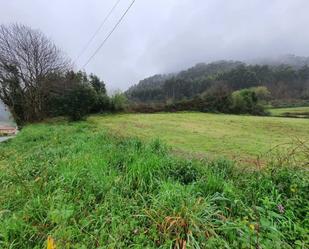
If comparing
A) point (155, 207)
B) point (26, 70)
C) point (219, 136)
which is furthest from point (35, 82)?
point (155, 207)

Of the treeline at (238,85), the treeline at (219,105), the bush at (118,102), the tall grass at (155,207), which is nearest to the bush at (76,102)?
the bush at (118,102)

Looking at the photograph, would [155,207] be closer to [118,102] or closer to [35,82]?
[35,82]

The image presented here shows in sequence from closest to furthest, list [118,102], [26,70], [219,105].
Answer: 1. [26,70]
2. [118,102]
3. [219,105]

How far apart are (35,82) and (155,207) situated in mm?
20646

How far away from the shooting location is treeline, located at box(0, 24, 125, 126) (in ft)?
64.0

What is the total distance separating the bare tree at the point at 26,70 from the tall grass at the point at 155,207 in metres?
18.3

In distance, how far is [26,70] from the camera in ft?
65.5

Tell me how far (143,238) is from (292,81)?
2634 inches

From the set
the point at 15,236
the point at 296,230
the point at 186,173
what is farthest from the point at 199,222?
the point at 15,236

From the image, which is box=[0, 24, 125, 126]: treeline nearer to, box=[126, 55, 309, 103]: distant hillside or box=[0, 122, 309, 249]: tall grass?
box=[0, 122, 309, 249]: tall grass

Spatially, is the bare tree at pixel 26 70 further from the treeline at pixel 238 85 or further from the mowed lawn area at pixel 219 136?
the treeline at pixel 238 85

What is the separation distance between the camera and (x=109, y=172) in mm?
3598

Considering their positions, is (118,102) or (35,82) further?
(118,102)

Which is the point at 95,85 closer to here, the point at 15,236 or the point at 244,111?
the point at 244,111
